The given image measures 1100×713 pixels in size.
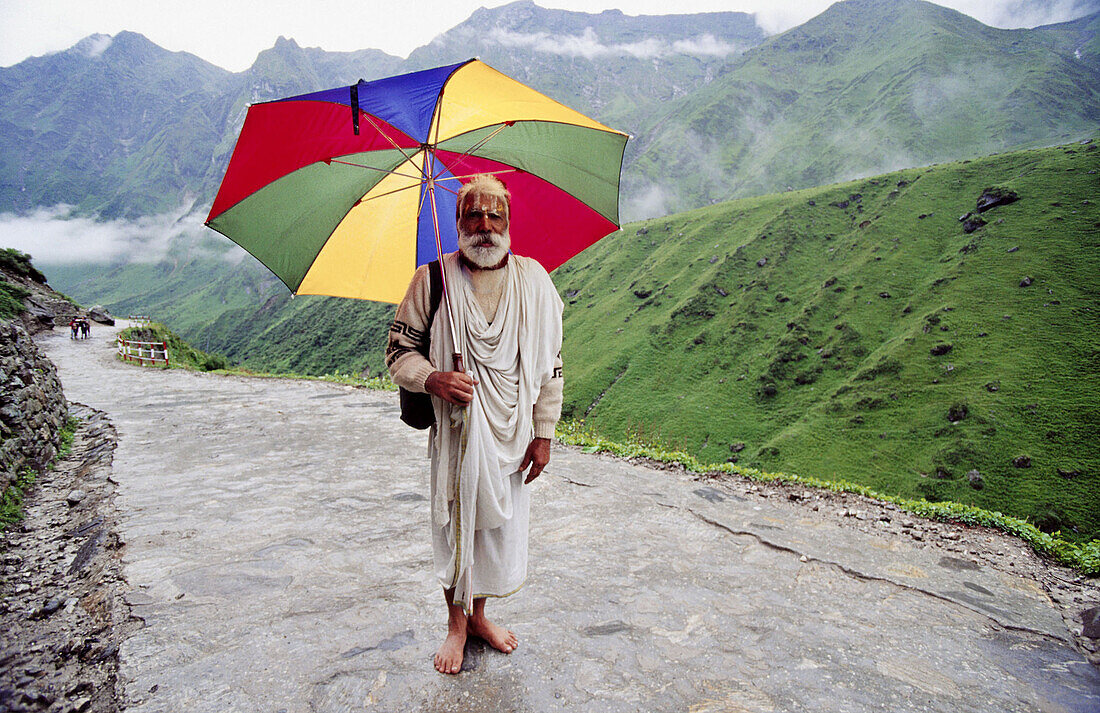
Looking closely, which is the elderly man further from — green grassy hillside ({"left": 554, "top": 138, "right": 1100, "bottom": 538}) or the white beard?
green grassy hillside ({"left": 554, "top": 138, "right": 1100, "bottom": 538})

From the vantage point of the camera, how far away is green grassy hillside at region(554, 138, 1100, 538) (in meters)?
43.5

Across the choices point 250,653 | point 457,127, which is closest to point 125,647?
point 250,653

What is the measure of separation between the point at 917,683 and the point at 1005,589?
6.63ft

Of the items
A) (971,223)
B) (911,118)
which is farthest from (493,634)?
(911,118)

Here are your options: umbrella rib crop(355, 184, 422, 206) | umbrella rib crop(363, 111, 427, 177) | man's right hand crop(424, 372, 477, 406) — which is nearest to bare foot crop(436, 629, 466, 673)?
man's right hand crop(424, 372, 477, 406)

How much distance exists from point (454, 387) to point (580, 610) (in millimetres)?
2003

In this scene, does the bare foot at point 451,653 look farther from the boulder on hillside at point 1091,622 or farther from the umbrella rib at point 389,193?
the boulder on hillside at point 1091,622

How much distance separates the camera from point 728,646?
3240mm

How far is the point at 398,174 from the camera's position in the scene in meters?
3.02

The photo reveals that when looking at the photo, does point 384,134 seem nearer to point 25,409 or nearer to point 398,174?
point 398,174

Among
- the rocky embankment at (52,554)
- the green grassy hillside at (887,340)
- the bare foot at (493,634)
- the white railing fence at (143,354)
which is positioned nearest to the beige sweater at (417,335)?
the bare foot at (493,634)

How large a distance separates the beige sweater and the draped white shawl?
6cm

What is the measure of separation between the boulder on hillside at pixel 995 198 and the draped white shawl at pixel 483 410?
3431 inches

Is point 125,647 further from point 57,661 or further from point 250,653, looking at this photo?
point 250,653
